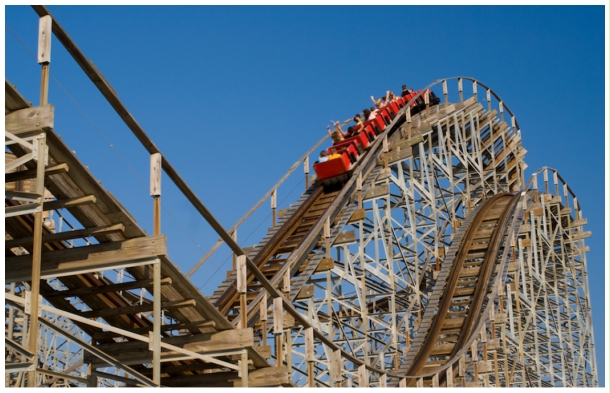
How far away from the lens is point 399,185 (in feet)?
54.4

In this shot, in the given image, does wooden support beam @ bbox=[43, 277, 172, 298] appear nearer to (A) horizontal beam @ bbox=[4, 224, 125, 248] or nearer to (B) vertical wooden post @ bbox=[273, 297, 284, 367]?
(A) horizontal beam @ bbox=[4, 224, 125, 248]

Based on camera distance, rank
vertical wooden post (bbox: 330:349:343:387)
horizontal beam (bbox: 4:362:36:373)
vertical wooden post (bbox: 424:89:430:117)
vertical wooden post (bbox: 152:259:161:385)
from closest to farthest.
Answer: horizontal beam (bbox: 4:362:36:373)
vertical wooden post (bbox: 152:259:161:385)
vertical wooden post (bbox: 330:349:343:387)
vertical wooden post (bbox: 424:89:430:117)

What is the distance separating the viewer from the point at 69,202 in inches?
279

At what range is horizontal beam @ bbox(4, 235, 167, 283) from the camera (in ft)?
24.2

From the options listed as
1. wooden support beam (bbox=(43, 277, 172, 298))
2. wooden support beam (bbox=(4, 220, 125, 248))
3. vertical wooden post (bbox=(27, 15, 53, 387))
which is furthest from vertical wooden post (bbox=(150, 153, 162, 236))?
vertical wooden post (bbox=(27, 15, 53, 387))

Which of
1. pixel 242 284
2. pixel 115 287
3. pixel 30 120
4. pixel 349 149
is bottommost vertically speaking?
pixel 115 287

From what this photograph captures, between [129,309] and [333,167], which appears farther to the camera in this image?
[333,167]

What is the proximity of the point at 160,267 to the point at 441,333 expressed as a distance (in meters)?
8.16

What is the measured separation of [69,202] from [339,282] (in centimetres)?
748

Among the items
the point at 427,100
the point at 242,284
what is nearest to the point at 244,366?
the point at 242,284

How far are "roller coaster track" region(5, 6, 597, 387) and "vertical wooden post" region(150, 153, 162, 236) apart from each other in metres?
0.08

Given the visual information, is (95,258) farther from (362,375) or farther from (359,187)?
(359,187)

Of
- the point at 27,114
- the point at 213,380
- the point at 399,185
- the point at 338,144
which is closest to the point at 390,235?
the point at 399,185

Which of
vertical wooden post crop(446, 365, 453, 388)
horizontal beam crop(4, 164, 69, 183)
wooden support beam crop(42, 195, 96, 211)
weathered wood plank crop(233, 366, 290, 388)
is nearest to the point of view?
horizontal beam crop(4, 164, 69, 183)
